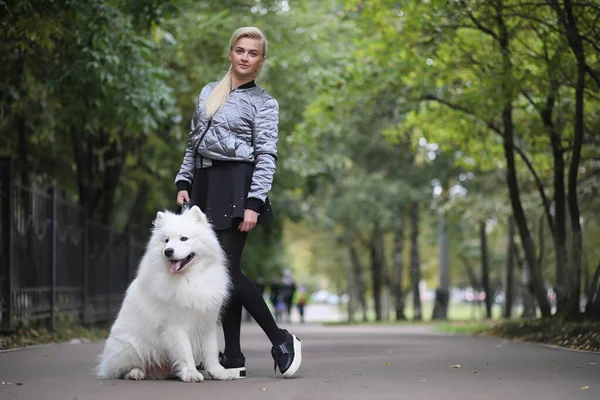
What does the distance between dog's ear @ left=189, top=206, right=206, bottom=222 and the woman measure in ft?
1.45

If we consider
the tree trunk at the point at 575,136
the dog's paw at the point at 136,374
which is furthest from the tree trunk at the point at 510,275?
the dog's paw at the point at 136,374

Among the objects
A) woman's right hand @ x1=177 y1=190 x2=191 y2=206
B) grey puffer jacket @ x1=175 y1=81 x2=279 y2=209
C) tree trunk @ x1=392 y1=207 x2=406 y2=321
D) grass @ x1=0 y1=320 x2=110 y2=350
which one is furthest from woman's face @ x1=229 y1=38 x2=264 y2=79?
tree trunk @ x1=392 y1=207 x2=406 y2=321

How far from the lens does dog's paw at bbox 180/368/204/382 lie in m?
6.68

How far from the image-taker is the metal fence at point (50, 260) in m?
11.9

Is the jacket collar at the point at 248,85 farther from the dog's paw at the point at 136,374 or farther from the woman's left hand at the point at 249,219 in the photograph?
the dog's paw at the point at 136,374

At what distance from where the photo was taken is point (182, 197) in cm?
727

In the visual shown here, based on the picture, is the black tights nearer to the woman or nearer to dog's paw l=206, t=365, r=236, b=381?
the woman

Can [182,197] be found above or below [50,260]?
above

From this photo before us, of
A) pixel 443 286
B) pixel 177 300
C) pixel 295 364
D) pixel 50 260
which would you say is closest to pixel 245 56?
pixel 177 300

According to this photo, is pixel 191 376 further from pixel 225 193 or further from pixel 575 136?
pixel 575 136

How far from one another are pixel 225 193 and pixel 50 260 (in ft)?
26.0

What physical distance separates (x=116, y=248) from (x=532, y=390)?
15643mm

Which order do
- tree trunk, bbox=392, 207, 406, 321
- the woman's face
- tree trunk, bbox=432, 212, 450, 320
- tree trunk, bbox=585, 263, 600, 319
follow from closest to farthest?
the woman's face → tree trunk, bbox=585, 263, 600, 319 → tree trunk, bbox=432, 212, 450, 320 → tree trunk, bbox=392, 207, 406, 321

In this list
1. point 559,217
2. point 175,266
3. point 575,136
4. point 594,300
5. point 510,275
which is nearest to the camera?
point 175,266
